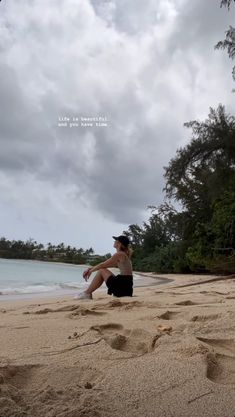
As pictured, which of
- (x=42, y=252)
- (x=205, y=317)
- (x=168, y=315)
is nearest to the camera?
(x=205, y=317)

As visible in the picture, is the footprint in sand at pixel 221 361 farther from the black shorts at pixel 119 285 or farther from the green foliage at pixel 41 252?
the green foliage at pixel 41 252

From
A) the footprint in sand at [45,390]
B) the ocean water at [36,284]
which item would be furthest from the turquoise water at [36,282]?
the footprint in sand at [45,390]

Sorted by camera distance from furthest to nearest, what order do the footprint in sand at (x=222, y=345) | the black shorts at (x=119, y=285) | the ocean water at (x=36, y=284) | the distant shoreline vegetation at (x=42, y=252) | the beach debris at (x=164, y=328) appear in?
the distant shoreline vegetation at (x=42, y=252) → the ocean water at (x=36, y=284) → the black shorts at (x=119, y=285) → the beach debris at (x=164, y=328) → the footprint in sand at (x=222, y=345)

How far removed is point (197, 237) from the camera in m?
19.0

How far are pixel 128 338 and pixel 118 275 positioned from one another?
3.04m

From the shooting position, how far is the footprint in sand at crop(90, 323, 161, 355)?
238 cm

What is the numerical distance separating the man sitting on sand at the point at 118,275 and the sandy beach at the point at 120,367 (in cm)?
222

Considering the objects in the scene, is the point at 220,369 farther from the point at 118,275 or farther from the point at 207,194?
the point at 207,194

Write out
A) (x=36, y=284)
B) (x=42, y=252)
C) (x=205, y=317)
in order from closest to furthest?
(x=205, y=317)
(x=36, y=284)
(x=42, y=252)

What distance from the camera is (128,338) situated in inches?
102

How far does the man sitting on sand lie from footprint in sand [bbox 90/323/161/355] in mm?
2549

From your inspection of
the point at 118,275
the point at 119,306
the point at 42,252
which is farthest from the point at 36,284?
the point at 42,252

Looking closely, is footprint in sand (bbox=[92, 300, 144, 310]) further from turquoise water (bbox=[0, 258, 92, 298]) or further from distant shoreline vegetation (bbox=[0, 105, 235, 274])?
distant shoreline vegetation (bbox=[0, 105, 235, 274])

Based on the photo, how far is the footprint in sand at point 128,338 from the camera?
238 centimetres
